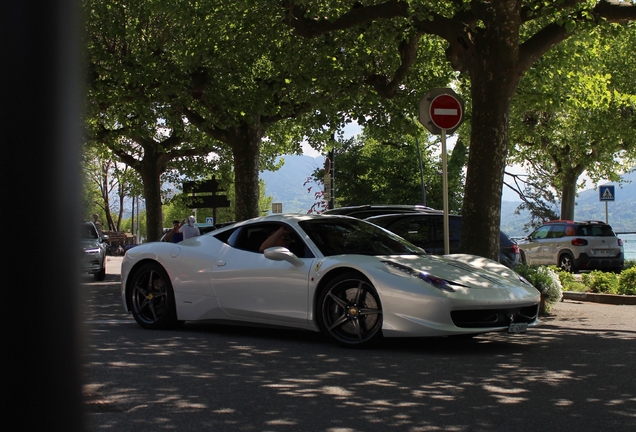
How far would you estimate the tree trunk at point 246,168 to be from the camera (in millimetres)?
24594

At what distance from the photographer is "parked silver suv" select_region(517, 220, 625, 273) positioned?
2375 centimetres

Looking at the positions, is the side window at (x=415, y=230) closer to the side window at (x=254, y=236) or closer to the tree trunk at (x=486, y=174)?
the tree trunk at (x=486, y=174)

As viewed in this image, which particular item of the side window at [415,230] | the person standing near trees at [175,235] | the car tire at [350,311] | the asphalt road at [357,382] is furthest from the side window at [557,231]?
the car tire at [350,311]

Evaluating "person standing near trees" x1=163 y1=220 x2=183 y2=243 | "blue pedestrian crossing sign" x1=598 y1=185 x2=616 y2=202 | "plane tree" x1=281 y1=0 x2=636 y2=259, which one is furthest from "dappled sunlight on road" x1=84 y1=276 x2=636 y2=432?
"blue pedestrian crossing sign" x1=598 y1=185 x2=616 y2=202

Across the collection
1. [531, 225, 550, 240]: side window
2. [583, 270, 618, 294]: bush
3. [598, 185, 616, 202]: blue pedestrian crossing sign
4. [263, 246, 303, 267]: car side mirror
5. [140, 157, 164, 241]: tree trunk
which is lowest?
[583, 270, 618, 294]: bush

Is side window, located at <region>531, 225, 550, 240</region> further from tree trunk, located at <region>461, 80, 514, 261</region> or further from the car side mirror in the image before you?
the car side mirror

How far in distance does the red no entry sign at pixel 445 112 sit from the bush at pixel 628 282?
5014 mm

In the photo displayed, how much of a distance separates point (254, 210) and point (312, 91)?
4365 millimetres

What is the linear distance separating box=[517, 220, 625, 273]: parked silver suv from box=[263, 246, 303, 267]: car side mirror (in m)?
17.6

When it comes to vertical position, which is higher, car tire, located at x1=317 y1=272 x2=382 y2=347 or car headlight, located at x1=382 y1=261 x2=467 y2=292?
car headlight, located at x1=382 y1=261 x2=467 y2=292

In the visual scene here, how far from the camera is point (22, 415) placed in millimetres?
1644

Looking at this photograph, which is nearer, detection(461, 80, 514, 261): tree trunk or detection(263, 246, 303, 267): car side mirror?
detection(263, 246, 303, 267): car side mirror

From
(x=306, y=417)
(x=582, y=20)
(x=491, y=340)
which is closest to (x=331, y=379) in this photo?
(x=306, y=417)

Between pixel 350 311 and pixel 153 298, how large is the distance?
2.77 m
